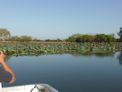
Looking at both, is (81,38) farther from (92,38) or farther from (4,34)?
(4,34)

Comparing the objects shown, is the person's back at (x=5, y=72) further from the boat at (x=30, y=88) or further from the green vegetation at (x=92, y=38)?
the green vegetation at (x=92, y=38)

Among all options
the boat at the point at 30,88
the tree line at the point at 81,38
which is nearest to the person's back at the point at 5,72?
the boat at the point at 30,88

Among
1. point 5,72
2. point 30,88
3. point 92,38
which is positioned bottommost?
point 30,88

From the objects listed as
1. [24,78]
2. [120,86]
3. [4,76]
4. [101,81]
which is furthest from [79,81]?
[4,76]

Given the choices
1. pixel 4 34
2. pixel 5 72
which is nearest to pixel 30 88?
pixel 5 72

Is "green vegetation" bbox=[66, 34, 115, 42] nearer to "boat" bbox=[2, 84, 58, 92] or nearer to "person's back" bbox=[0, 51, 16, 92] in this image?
"boat" bbox=[2, 84, 58, 92]

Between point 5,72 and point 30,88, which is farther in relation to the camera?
point 30,88

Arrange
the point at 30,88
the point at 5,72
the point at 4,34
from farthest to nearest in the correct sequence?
the point at 4,34, the point at 30,88, the point at 5,72

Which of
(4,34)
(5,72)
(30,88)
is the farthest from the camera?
(4,34)

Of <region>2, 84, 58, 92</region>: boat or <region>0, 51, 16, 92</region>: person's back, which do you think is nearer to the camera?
<region>0, 51, 16, 92</region>: person's back

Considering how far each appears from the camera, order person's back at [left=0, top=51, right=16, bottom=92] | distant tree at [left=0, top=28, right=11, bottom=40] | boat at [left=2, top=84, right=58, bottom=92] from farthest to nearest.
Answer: distant tree at [left=0, top=28, right=11, bottom=40], boat at [left=2, top=84, right=58, bottom=92], person's back at [left=0, top=51, right=16, bottom=92]

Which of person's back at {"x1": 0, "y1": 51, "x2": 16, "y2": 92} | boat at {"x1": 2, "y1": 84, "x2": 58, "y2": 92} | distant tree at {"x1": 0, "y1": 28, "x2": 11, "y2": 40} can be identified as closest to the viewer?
person's back at {"x1": 0, "y1": 51, "x2": 16, "y2": 92}

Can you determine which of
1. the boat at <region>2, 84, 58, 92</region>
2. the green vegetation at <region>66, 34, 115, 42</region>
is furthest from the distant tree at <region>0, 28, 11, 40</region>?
the boat at <region>2, 84, 58, 92</region>

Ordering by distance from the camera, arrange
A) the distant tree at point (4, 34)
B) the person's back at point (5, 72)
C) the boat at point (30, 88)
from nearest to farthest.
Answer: the person's back at point (5, 72), the boat at point (30, 88), the distant tree at point (4, 34)
